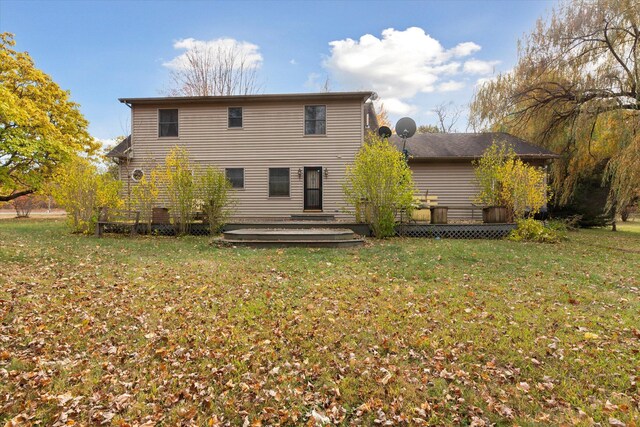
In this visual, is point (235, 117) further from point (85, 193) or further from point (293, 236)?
point (293, 236)

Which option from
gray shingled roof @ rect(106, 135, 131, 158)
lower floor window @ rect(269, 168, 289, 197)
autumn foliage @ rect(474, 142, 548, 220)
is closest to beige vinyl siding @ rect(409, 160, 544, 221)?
autumn foliage @ rect(474, 142, 548, 220)

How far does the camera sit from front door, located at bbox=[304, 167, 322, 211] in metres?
14.6

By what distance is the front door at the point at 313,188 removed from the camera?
48.1 ft

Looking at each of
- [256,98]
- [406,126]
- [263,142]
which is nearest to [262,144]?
[263,142]

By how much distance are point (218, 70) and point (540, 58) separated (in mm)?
21405

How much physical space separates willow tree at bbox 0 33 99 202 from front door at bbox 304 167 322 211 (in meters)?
12.3

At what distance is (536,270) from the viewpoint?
22.2ft

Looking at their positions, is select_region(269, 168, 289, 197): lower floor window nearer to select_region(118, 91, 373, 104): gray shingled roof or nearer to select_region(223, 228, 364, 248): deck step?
select_region(118, 91, 373, 104): gray shingled roof

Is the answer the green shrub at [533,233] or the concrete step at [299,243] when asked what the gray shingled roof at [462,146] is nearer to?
the green shrub at [533,233]

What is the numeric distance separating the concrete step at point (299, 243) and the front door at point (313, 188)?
519cm

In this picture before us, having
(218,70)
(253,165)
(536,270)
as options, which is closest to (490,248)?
(536,270)

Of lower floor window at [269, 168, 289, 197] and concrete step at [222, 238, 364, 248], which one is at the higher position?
lower floor window at [269, 168, 289, 197]

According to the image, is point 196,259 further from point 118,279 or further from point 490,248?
point 490,248

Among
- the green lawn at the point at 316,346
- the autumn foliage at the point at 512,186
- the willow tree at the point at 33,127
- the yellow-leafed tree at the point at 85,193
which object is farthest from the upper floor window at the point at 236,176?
the autumn foliage at the point at 512,186
